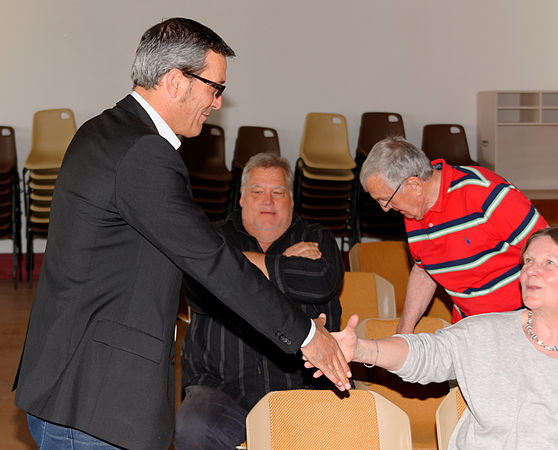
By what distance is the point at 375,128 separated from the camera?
7.46m

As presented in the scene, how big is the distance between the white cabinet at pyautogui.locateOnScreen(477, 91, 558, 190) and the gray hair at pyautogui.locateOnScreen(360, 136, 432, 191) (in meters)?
5.25

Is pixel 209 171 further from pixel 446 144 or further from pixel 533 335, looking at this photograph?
pixel 533 335

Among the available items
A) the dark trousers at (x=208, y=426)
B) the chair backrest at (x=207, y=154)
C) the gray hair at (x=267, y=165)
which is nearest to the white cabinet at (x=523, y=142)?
the chair backrest at (x=207, y=154)

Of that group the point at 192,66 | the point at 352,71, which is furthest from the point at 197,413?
the point at 352,71

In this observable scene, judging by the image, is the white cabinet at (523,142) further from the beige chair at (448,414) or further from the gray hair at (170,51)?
the gray hair at (170,51)

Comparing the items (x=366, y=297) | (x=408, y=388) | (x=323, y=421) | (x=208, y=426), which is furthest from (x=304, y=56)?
(x=323, y=421)

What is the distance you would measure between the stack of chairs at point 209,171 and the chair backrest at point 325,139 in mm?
874

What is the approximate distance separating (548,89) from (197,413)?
6810mm

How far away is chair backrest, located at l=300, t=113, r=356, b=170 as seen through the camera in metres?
7.17

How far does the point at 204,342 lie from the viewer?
2783mm

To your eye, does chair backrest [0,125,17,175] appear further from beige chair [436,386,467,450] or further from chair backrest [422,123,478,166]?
beige chair [436,386,467,450]

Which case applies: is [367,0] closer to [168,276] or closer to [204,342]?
[204,342]

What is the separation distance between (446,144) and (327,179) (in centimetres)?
158

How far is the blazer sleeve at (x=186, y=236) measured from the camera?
5.19ft
